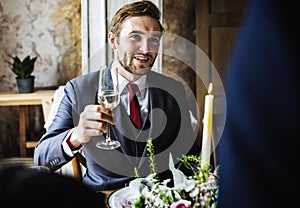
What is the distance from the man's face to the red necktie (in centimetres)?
5

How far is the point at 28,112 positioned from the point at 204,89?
113 centimetres

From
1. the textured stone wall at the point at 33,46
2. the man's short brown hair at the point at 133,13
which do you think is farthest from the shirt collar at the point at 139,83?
the textured stone wall at the point at 33,46

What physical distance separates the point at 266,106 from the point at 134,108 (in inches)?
59.8

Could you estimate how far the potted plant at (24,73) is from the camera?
323 cm

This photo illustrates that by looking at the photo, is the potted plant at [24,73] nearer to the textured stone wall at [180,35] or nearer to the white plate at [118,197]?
the textured stone wall at [180,35]

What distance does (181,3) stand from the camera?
3406 mm

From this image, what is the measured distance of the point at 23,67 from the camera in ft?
10.6

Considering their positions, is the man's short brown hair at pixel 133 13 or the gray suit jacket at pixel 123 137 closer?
the gray suit jacket at pixel 123 137

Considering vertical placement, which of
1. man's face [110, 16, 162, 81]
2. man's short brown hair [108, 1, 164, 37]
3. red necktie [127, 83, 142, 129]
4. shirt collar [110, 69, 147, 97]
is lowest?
red necktie [127, 83, 142, 129]

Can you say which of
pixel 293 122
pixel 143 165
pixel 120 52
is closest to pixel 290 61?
pixel 293 122

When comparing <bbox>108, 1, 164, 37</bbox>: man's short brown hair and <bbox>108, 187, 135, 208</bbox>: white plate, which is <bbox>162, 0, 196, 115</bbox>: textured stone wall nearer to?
<bbox>108, 1, 164, 37</bbox>: man's short brown hair

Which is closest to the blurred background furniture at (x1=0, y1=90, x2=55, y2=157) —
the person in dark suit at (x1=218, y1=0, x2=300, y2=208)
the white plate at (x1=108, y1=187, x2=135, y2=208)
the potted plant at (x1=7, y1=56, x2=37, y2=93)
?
the potted plant at (x1=7, y1=56, x2=37, y2=93)

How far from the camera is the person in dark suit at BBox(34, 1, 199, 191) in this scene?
1655 mm

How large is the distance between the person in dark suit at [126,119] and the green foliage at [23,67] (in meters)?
1.34
